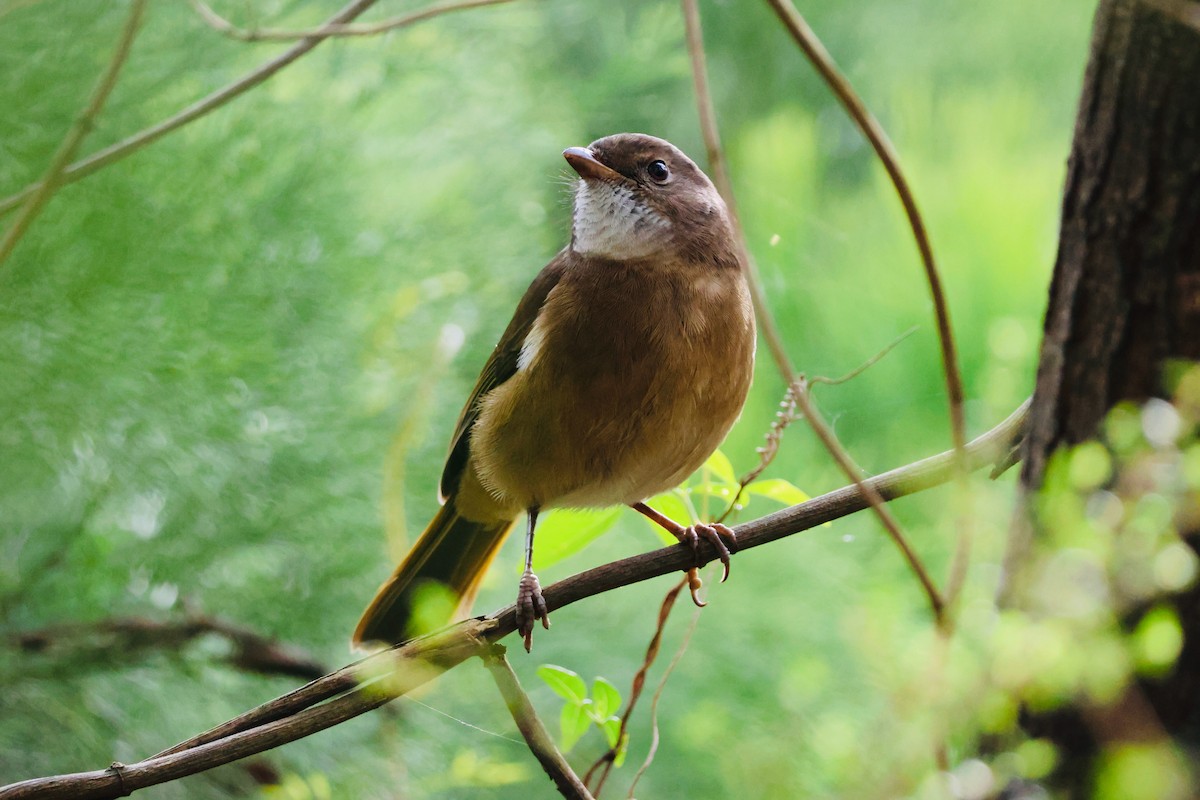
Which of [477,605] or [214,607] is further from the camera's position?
[477,605]

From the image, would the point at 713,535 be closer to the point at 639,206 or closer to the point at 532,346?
the point at 532,346

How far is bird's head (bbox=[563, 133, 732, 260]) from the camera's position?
2.16m

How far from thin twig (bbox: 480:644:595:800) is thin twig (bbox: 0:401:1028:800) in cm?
3

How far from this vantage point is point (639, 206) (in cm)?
221

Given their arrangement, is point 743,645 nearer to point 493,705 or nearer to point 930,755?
point 493,705

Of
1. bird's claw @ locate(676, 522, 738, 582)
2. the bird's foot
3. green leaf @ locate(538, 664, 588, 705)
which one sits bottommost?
the bird's foot

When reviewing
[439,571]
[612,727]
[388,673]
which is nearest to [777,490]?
[612,727]

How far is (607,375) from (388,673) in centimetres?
77

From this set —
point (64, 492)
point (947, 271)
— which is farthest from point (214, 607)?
point (947, 271)

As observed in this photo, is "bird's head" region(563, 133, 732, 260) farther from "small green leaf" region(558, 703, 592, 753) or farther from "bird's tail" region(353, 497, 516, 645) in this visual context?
"small green leaf" region(558, 703, 592, 753)

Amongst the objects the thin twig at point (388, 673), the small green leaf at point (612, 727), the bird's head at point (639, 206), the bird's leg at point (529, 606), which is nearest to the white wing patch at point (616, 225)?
the bird's head at point (639, 206)

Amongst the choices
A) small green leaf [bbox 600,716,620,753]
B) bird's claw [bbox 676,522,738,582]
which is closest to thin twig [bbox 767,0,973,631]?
small green leaf [bbox 600,716,620,753]

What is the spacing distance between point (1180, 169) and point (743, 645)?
126 centimetres

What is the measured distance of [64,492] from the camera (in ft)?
7.35
